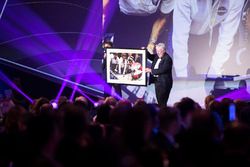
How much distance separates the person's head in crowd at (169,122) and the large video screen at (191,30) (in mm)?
6314

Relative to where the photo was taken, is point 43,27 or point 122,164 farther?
point 43,27

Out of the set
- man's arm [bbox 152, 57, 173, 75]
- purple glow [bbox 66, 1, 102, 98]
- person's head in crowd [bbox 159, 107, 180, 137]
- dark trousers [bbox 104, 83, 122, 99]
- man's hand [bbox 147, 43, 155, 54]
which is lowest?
dark trousers [bbox 104, 83, 122, 99]

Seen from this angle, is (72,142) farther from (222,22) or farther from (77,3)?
(77,3)

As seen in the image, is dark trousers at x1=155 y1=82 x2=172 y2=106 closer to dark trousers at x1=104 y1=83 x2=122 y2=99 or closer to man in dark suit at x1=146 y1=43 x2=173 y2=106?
man in dark suit at x1=146 y1=43 x2=173 y2=106

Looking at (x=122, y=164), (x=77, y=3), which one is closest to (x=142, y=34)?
(x=77, y=3)

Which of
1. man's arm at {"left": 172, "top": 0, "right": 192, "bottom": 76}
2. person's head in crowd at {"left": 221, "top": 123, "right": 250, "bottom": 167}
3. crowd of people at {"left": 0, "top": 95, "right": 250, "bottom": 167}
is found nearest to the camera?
crowd of people at {"left": 0, "top": 95, "right": 250, "bottom": 167}

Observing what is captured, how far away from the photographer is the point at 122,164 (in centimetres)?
243

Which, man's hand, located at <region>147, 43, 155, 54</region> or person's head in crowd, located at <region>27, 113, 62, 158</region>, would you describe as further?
man's hand, located at <region>147, 43, 155, 54</region>

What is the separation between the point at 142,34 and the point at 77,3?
5.25ft

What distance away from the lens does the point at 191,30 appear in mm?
10062

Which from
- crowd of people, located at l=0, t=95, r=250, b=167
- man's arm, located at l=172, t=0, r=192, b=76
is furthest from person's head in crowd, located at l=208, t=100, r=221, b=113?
man's arm, located at l=172, t=0, r=192, b=76

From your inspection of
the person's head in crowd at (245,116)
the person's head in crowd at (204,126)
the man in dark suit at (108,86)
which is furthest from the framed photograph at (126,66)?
the person's head in crowd at (204,126)

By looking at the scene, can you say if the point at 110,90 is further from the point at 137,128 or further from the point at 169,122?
the point at 137,128

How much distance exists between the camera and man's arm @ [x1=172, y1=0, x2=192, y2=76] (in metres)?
10.1
